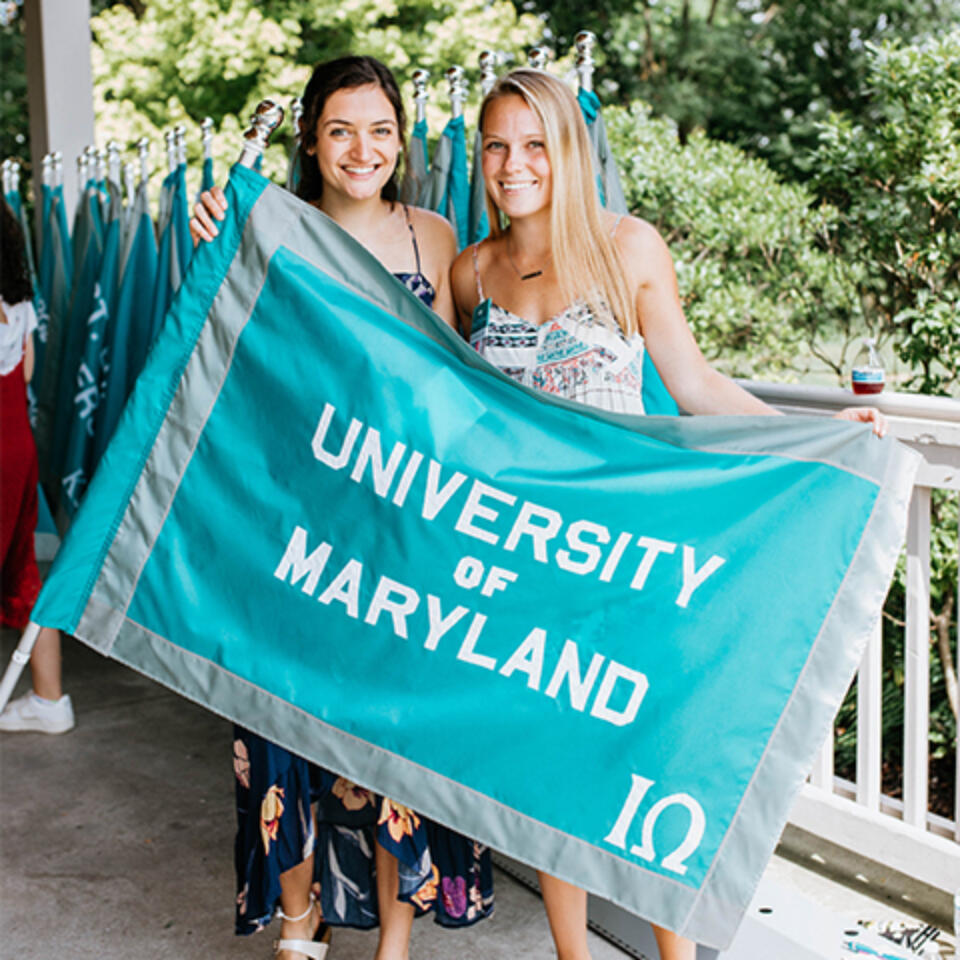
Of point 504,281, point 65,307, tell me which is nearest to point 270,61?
point 65,307

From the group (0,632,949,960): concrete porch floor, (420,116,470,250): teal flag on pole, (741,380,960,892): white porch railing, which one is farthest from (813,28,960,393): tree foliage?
(0,632,949,960): concrete porch floor

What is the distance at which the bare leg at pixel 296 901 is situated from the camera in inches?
90.8

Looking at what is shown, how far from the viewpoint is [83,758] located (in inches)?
138

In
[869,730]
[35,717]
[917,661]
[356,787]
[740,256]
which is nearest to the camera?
[356,787]

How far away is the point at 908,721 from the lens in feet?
8.41

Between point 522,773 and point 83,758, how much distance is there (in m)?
A: 2.07

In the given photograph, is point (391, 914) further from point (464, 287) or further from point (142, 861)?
point (464, 287)

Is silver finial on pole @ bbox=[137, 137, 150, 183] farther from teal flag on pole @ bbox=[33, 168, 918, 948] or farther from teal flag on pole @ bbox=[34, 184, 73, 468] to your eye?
teal flag on pole @ bbox=[33, 168, 918, 948]

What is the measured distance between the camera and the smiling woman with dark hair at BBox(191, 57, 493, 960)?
7.06 ft

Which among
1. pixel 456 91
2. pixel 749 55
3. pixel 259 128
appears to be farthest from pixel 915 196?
pixel 749 55

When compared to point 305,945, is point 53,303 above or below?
above

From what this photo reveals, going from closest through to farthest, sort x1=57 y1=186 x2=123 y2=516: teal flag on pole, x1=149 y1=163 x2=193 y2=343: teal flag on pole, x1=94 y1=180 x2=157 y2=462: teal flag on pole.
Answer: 1. x1=149 y1=163 x2=193 y2=343: teal flag on pole
2. x1=94 y1=180 x2=157 y2=462: teal flag on pole
3. x1=57 y1=186 x2=123 y2=516: teal flag on pole

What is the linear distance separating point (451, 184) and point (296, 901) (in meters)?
1.62

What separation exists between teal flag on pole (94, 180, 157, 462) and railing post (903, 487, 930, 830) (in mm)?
2293
